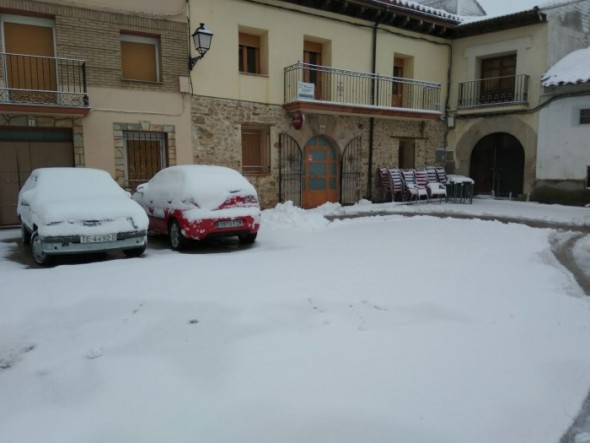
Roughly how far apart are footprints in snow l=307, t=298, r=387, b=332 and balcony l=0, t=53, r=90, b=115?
25.8 ft

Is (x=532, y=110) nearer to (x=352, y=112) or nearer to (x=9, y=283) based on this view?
(x=352, y=112)

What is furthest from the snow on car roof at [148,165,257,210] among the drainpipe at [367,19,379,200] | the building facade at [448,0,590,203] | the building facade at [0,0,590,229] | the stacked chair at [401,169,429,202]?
the building facade at [448,0,590,203]

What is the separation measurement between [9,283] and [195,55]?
799 centimetres

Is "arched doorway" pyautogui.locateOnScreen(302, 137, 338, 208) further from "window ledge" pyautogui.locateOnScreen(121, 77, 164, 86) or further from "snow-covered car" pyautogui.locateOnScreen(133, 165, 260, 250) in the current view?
"snow-covered car" pyautogui.locateOnScreen(133, 165, 260, 250)

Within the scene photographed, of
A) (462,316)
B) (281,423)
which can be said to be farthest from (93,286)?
(462,316)

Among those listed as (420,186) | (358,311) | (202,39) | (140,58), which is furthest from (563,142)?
(358,311)

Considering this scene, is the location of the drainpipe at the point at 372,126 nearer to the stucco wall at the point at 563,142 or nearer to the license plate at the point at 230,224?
the stucco wall at the point at 563,142

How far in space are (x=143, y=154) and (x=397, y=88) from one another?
915cm

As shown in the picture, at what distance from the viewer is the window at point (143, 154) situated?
11.2m

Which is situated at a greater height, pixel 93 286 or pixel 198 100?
pixel 198 100

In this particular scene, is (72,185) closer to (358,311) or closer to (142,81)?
(142,81)

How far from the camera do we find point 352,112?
45.6 ft

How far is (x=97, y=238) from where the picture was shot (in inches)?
254

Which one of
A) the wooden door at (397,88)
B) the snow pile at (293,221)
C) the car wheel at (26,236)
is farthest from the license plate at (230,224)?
the wooden door at (397,88)
